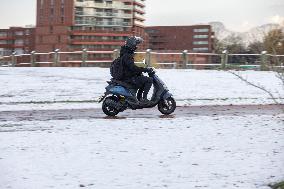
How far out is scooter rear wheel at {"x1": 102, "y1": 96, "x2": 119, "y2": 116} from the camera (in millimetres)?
11055

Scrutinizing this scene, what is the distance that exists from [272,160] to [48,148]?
10.5ft

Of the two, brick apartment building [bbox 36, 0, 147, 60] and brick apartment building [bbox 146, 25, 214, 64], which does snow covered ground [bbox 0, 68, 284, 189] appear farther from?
brick apartment building [bbox 146, 25, 214, 64]

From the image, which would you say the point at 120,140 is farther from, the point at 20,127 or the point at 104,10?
the point at 104,10

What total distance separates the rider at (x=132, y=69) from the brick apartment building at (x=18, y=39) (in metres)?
142

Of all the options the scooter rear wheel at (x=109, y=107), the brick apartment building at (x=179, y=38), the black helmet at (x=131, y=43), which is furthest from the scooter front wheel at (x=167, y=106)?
the brick apartment building at (x=179, y=38)

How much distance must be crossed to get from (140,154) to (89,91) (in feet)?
36.6

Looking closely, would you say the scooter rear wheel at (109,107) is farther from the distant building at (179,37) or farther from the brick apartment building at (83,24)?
the distant building at (179,37)

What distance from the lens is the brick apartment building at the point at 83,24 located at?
4776 inches

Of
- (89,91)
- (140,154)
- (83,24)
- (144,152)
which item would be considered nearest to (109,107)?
(144,152)

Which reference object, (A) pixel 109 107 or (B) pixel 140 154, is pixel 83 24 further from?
(B) pixel 140 154

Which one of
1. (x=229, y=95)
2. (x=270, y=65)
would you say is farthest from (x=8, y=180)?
(x=229, y=95)

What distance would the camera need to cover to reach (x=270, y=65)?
6.04 m

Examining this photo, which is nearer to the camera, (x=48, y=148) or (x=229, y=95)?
(x=48, y=148)

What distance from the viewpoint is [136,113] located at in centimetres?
1202
